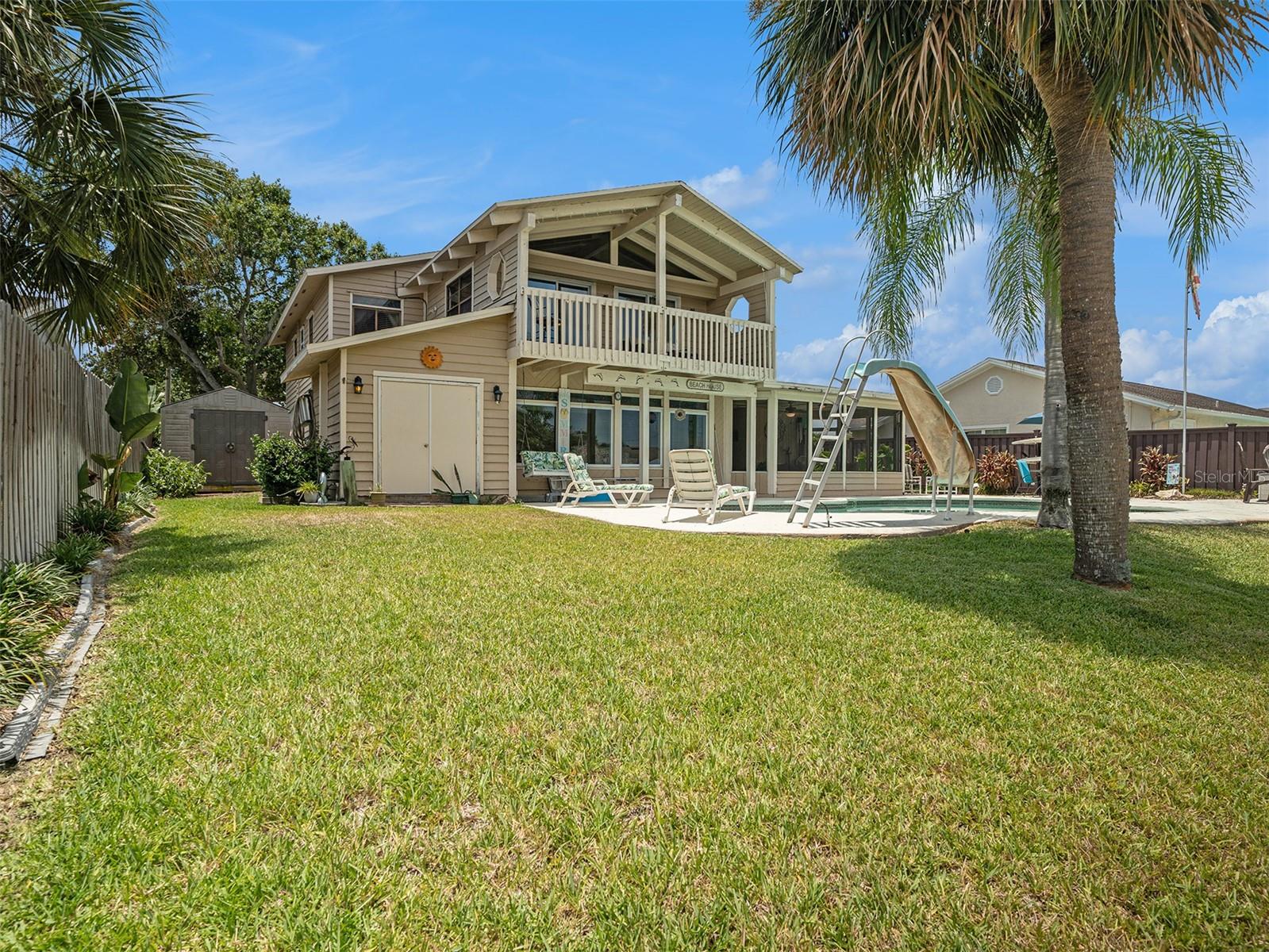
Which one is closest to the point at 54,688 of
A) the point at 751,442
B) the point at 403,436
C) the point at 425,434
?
the point at 403,436

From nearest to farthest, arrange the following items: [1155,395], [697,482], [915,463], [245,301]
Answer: [697,482] → [915,463] → [1155,395] → [245,301]

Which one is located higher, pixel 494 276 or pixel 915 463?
pixel 494 276

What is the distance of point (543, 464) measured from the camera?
48.5ft

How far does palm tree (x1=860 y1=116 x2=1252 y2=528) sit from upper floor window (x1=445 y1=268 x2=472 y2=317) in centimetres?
974

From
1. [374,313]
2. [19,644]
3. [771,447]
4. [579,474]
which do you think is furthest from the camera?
[771,447]

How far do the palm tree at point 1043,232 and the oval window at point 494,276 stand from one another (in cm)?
783

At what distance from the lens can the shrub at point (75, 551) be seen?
18.1 feet

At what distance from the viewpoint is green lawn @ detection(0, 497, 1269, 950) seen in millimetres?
1745

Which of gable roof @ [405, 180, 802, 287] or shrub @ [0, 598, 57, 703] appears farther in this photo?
gable roof @ [405, 180, 802, 287]

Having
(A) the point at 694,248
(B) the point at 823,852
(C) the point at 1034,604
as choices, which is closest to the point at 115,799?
(B) the point at 823,852

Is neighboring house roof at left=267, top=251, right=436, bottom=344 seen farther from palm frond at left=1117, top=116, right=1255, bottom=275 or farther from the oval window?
palm frond at left=1117, top=116, right=1255, bottom=275

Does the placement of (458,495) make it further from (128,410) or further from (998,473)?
(998,473)

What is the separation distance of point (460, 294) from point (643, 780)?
16252 mm

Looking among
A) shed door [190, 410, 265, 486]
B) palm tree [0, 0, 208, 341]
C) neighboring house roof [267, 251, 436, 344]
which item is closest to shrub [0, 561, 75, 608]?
palm tree [0, 0, 208, 341]
